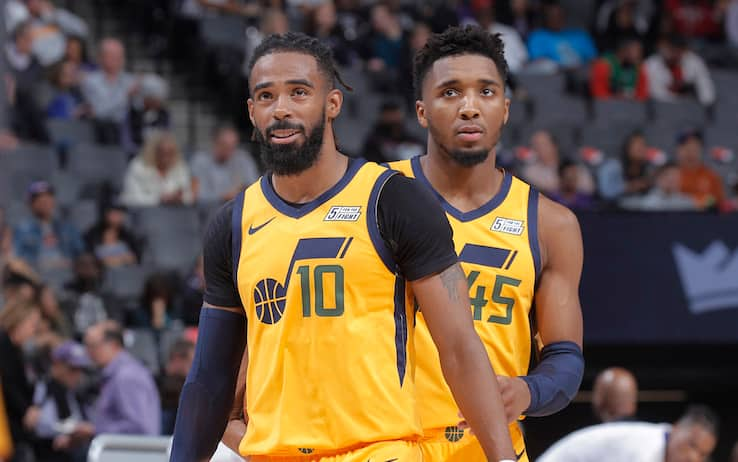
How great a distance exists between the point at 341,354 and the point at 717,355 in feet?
24.4

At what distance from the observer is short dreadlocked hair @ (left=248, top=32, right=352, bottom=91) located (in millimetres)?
3777

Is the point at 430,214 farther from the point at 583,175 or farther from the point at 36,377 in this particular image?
the point at 583,175

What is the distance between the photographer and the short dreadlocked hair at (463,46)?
14.6ft

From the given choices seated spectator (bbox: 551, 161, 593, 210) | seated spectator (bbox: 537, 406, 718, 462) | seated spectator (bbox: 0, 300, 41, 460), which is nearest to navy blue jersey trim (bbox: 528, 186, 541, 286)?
seated spectator (bbox: 537, 406, 718, 462)

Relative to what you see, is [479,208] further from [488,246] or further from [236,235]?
A: [236,235]

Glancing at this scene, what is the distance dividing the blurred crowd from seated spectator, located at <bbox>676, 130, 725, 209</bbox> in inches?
0.7

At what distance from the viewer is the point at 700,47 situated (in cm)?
1530

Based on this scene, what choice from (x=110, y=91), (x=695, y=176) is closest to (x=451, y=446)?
(x=695, y=176)

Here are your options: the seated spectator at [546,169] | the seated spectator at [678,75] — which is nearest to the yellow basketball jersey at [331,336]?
the seated spectator at [546,169]

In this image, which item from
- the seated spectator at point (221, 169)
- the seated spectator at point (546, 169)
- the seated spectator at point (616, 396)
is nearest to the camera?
the seated spectator at point (616, 396)

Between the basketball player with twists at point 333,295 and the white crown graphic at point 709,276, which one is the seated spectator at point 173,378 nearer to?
the white crown graphic at point 709,276

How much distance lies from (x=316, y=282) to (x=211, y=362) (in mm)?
520

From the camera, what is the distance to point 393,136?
11727mm

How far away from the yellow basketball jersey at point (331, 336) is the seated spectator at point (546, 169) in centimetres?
809
